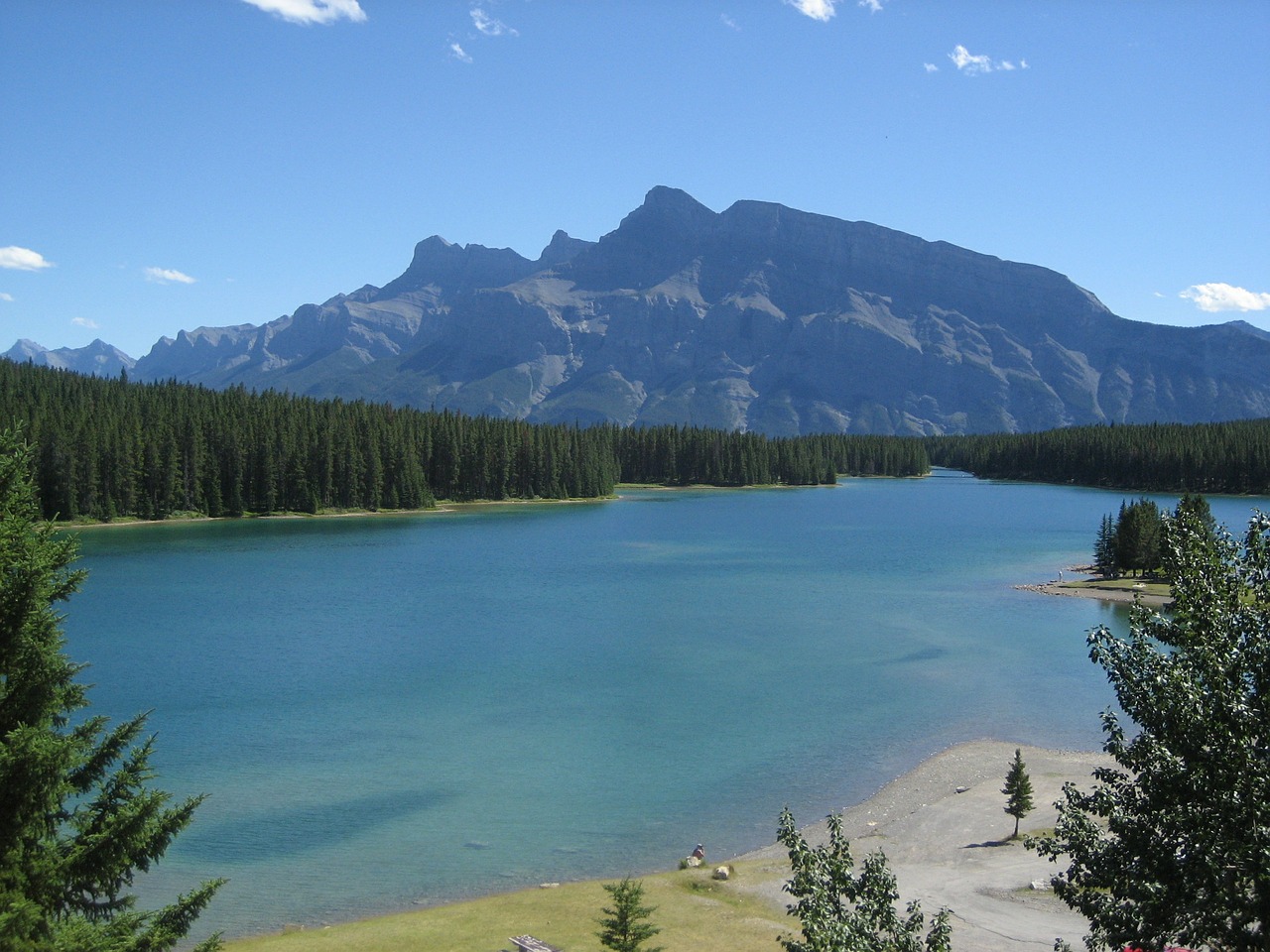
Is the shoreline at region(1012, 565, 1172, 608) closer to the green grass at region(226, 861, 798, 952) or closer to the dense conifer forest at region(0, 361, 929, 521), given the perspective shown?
the green grass at region(226, 861, 798, 952)

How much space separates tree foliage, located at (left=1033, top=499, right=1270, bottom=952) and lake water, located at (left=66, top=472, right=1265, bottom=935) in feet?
70.1

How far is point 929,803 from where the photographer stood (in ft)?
121

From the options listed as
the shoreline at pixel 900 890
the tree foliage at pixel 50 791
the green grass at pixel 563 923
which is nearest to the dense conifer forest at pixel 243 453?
the green grass at pixel 563 923

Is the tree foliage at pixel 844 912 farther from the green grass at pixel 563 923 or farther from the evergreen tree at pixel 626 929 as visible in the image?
the green grass at pixel 563 923

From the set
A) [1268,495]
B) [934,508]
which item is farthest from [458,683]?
[1268,495]

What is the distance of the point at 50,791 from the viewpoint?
12555 millimetres

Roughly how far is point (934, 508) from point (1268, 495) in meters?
74.4

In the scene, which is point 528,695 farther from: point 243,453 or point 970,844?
point 243,453

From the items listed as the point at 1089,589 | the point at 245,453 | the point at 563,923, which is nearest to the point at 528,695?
the point at 563,923

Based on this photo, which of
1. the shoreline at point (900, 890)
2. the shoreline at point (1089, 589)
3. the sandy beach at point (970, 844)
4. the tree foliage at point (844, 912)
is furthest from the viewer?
A: the shoreline at point (1089, 589)

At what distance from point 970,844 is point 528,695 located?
25.6 meters

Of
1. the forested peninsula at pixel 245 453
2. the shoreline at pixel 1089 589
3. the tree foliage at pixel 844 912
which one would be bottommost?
the shoreline at pixel 1089 589

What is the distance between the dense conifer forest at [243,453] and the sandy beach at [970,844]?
12323 centimetres

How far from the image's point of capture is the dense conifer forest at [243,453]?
136500 mm
